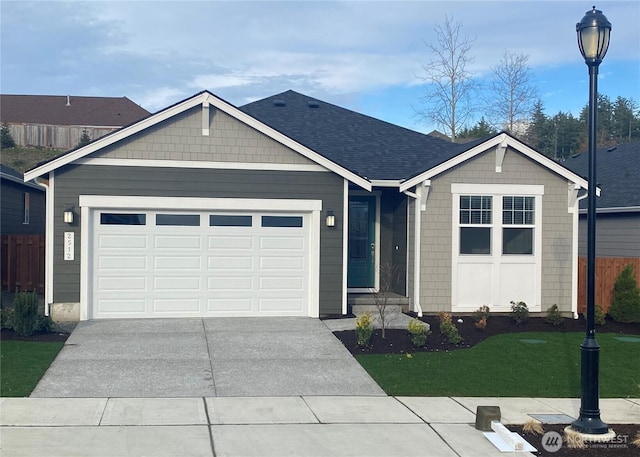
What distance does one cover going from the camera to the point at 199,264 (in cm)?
1449

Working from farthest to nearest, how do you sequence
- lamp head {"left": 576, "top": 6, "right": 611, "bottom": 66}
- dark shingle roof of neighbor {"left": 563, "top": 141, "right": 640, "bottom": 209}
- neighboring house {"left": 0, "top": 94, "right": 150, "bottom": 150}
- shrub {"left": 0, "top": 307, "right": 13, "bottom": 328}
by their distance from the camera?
neighboring house {"left": 0, "top": 94, "right": 150, "bottom": 150}
dark shingle roof of neighbor {"left": 563, "top": 141, "right": 640, "bottom": 209}
shrub {"left": 0, "top": 307, "right": 13, "bottom": 328}
lamp head {"left": 576, "top": 6, "right": 611, "bottom": 66}

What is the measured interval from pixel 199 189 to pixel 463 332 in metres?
6.03

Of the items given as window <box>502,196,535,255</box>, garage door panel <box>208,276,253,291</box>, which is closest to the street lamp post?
window <box>502,196,535,255</box>

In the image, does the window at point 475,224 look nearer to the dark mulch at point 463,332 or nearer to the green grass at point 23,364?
the dark mulch at point 463,332

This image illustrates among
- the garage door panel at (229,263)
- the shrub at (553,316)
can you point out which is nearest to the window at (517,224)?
the shrub at (553,316)

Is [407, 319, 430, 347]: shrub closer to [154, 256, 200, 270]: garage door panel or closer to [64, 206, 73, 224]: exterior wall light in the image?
[154, 256, 200, 270]: garage door panel

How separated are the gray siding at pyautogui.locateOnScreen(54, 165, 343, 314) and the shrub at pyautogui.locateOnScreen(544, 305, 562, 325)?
14.8ft

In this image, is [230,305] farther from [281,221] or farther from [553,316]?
[553,316]

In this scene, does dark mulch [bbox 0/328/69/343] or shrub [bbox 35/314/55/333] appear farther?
shrub [bbox 35/314/55/333]

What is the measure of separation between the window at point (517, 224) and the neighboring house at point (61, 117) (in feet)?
124

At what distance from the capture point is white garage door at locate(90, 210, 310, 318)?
1419 centimetres

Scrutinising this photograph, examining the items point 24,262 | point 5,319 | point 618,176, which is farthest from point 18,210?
point 618,176

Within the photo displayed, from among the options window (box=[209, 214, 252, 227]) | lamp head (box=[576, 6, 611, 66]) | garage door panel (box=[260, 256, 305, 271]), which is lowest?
garage door panel (box=[260, 256, 305, 271])

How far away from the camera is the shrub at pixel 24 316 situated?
12219 millimetres
